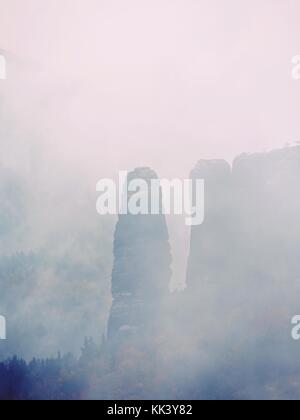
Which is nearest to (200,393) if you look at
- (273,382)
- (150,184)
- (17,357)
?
(273,382)

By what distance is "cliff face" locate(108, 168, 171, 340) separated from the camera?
6278cm

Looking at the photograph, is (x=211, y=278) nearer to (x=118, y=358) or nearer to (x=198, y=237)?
(x=198, y=237)

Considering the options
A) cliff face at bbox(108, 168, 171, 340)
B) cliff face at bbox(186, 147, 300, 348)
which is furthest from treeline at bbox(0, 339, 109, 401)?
cliff face at bbox(186, 147, 300, 348)

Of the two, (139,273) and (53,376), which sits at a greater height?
(139,273)

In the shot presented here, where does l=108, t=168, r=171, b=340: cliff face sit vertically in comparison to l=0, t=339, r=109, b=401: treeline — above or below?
above

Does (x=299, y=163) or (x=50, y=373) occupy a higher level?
(x=299, y=163)

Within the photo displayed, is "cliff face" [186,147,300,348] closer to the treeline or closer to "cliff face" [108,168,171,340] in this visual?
"cliff face" [108,168,171,340]

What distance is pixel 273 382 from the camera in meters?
49.9

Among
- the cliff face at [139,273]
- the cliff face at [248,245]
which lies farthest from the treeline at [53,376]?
the cliff face at [248,245]

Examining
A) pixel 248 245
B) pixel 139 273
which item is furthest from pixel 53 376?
pixel 248 245

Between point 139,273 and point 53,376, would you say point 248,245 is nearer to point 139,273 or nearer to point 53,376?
point 139,273

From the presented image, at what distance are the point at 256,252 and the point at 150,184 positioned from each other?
477 inches

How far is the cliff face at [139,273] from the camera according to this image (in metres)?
62.8

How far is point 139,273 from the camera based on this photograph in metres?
63.7
